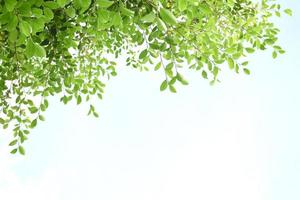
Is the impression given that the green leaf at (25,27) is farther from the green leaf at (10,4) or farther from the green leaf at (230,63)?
the green leaf at (230,63)

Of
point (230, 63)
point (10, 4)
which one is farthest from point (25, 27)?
point (230, 63)

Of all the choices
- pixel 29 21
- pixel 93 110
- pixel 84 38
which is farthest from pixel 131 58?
pixel 29 21

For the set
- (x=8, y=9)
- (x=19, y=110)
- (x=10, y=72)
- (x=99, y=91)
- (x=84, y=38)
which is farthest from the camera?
(x=84, y=38)

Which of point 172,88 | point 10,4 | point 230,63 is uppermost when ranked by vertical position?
point 230,63

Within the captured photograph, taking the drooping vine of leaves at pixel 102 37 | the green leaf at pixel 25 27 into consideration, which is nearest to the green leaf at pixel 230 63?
the drooping vine of leaves at pixel 102 37

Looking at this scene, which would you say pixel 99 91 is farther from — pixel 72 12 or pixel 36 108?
pixel 72 12

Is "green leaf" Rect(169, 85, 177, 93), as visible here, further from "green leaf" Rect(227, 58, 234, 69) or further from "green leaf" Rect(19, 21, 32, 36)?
"green leaf" Rect(19, 21, 32, 36)

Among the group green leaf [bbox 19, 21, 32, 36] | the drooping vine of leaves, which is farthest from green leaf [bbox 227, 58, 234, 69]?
green leaf [bbox 19, 21, 32, 36]

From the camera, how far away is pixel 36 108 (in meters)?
5.42

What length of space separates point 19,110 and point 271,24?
4.01 m

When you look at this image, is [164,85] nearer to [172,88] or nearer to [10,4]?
[172,88]

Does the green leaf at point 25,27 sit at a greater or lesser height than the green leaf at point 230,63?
lesser

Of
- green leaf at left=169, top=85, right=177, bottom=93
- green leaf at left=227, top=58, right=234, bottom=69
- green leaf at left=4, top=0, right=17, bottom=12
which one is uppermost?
green leaf at left=227, top=58, right=234, bottom=69

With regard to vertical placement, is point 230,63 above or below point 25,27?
above
